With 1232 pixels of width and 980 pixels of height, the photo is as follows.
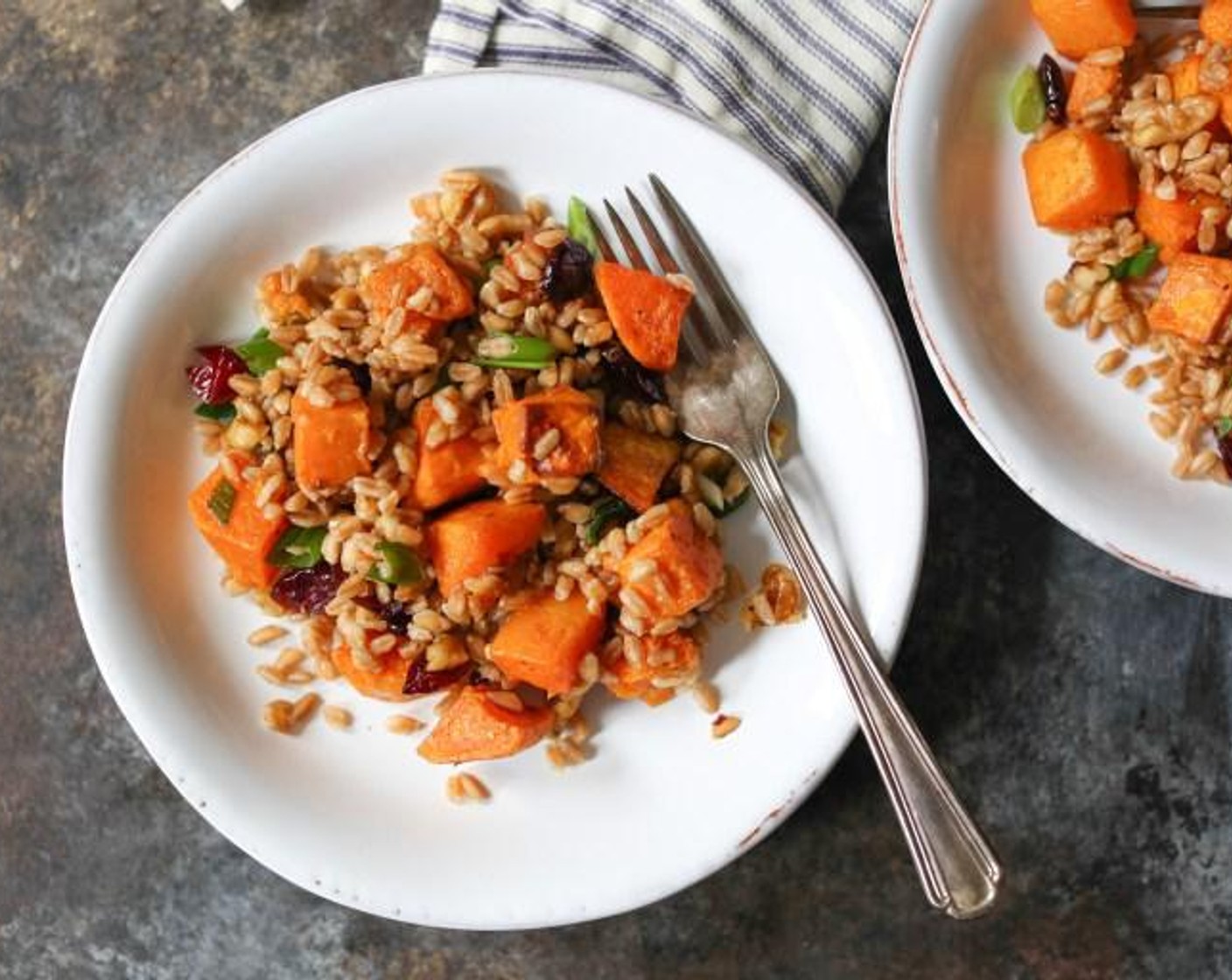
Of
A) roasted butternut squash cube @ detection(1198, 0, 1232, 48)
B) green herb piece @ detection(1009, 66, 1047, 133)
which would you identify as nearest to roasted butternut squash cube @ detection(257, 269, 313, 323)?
green herb piece @ detection(1009, 66, 1047, 133)

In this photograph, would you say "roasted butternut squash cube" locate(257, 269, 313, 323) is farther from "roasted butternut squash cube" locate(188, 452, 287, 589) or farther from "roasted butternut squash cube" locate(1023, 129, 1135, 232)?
"roasted butternut squash cube" locate(1023, 129, 1135, 232)

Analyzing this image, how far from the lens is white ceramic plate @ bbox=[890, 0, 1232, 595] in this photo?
5.84 ft

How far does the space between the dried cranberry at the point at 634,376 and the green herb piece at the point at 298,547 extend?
0.44 metres

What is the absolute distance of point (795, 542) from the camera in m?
1.77

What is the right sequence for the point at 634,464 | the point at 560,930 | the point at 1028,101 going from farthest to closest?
the point at 560,930, the point at 1028,101, the point at 634,464

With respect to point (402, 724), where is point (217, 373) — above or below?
above

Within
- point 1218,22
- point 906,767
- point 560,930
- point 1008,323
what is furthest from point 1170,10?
point 560,930

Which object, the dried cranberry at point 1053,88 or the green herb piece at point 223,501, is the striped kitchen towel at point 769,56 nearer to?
the dried cranberry at point 1053,88

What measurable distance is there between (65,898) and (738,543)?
119 centimetres

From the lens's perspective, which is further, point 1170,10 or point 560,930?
point 560,930

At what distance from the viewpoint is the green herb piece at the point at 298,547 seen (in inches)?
70.7

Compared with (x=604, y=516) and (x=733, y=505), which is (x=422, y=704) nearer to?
(x=604, y=516)

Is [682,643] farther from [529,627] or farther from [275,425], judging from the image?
[275,425]

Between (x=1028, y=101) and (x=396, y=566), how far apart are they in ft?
3.44
